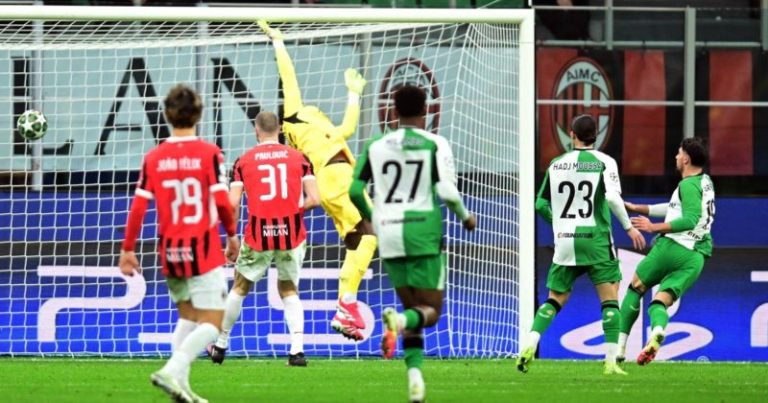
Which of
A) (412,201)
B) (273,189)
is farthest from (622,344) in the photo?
(412,201)

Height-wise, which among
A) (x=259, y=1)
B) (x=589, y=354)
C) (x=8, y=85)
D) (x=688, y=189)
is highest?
(x=259, y=1)

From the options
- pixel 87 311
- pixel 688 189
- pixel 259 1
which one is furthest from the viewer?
pixel 259 1

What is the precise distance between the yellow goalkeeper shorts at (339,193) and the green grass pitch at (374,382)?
119 cm

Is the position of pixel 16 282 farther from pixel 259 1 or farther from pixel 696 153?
pixel 696 153

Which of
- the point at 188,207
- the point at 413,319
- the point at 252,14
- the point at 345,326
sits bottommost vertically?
the point at 345,326

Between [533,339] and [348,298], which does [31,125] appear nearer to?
[348,298]

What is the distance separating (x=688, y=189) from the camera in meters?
12.2

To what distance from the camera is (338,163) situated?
1272 cm

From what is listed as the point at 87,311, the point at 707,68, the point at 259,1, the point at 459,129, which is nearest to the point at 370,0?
the point at 259,1

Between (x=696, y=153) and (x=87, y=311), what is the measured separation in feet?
18.4

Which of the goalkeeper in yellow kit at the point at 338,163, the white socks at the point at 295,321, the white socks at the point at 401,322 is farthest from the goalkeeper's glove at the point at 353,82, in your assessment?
the white socks at the point at 401,322

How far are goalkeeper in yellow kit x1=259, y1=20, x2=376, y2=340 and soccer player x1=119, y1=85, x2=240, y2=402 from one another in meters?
4.18

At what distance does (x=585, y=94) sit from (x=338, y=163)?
15.5ft

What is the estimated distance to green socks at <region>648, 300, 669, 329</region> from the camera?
39.9ft
